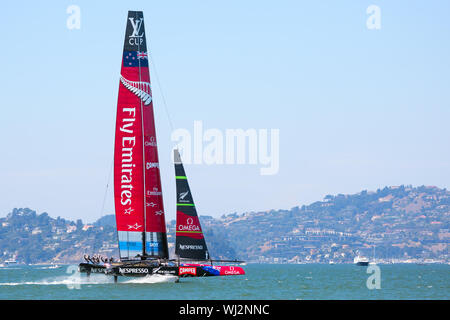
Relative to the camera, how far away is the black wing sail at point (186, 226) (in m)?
54.3

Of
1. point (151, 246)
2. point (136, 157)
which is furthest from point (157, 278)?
point (136, 157)

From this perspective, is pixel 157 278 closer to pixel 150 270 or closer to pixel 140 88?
pixel 150 270

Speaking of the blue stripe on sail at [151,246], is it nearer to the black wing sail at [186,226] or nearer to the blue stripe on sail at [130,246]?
the blue stripe on sail at [130,246]

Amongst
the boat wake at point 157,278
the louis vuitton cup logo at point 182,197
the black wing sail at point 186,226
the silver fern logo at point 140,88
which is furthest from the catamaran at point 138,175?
the louis vuitton cup logo at point 182,197

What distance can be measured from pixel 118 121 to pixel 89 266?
8596mm

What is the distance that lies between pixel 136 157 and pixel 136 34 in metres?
7.38

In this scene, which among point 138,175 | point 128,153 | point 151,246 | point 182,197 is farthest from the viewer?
point 182,197

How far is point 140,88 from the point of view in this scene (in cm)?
5069

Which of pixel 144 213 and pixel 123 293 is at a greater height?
pixel 144 213

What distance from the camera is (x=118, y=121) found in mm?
50438

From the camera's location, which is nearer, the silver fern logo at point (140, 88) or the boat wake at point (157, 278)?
the boat wake at point (157, 278)
